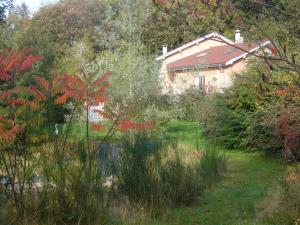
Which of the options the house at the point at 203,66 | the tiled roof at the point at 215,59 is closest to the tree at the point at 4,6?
the house at the point at 203,66

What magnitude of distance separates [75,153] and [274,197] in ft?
11.8

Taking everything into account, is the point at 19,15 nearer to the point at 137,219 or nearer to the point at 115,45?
the point at 115,45

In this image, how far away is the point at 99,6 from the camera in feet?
172

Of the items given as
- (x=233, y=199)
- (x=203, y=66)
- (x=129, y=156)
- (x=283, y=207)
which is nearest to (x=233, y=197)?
(x=233, y=199)

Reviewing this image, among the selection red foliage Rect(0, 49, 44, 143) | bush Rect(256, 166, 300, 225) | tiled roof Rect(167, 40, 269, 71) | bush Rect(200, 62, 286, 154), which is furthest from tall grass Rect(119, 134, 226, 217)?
tiled roof Rect(167, 40, 269, 71)

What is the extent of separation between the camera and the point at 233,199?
28.6ft

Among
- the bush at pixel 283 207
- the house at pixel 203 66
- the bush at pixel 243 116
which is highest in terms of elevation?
the house at pixel 203 66

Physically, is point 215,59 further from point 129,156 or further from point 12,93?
point 12,93

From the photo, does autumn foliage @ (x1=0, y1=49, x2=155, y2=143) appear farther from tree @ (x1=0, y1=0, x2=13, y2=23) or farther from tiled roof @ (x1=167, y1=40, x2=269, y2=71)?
tiled roof @ (x1=167, y1=40, x2=269, y2=71)

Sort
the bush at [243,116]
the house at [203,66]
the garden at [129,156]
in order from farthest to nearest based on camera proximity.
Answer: the house at [203,66] < the bush at [243,116] < the garden at [129,156]

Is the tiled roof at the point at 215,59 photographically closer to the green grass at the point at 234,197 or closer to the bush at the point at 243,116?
the bush at the point at 243,116

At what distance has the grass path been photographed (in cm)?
716

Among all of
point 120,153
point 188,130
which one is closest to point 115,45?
point 188,130

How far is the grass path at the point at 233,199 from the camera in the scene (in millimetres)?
7164
